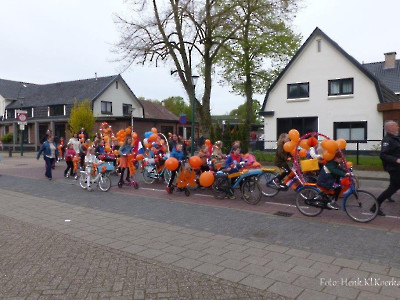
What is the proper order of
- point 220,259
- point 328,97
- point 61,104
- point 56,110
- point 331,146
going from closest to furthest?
point 220,259, point 331,146, point 328,97, point 61,104, point 56,110

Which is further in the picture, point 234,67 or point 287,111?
point 234,67

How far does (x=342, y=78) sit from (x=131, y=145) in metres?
16.9

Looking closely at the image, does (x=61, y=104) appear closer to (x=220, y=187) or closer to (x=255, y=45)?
(x=255, y=45)

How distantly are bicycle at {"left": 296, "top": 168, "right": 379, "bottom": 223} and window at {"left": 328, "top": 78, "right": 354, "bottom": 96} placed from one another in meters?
17.7

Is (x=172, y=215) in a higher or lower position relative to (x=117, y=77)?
lower

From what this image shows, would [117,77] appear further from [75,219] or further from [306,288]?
[306,288]

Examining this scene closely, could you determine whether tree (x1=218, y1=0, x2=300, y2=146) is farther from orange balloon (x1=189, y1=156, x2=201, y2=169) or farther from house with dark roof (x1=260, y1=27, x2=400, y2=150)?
orange balloon (x1=189, y1=156, x2=201, y2=169)

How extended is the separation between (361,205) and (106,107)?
37.8 metres

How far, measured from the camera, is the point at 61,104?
1594 inches

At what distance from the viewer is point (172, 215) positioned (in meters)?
7.39

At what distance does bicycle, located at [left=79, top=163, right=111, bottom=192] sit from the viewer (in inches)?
423

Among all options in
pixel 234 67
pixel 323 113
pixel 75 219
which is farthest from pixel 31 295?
pixel 234 67

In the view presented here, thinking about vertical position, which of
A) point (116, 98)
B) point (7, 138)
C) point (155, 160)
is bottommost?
point (155, 160)

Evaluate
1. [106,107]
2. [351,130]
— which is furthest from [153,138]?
[106,107]
